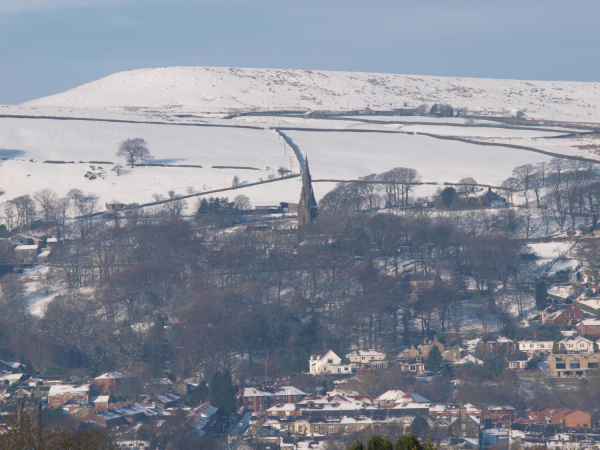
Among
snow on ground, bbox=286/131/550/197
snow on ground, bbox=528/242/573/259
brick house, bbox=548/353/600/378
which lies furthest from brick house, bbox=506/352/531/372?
snow on ground, bbox=286/131/550/197

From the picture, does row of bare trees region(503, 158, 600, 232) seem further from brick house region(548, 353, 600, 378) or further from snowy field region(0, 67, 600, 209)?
brick house region(548, 353, 600, 378)

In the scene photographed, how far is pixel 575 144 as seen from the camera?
152875 mm

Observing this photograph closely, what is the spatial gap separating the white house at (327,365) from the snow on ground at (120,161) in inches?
1633

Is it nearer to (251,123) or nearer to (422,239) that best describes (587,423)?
(422,239)

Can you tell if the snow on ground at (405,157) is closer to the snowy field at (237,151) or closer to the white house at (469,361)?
the snowy field at (237,151)

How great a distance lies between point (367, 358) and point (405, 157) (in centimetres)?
6983

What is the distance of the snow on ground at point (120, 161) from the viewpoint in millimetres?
128125

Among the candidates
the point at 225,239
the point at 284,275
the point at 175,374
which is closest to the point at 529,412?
the point at 175,374

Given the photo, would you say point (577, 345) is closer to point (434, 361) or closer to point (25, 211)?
point (434, 361)

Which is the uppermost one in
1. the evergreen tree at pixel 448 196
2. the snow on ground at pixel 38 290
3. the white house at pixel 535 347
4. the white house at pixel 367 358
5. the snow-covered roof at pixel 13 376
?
the evergreen tree at pixel 448 196

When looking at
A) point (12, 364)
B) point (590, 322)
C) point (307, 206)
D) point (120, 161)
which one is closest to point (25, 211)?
point (120, 161)

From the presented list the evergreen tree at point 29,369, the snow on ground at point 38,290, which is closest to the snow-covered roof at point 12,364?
the evergreen tree at point 29,369

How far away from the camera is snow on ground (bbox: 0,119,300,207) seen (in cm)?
12812

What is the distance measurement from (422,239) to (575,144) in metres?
61.2
